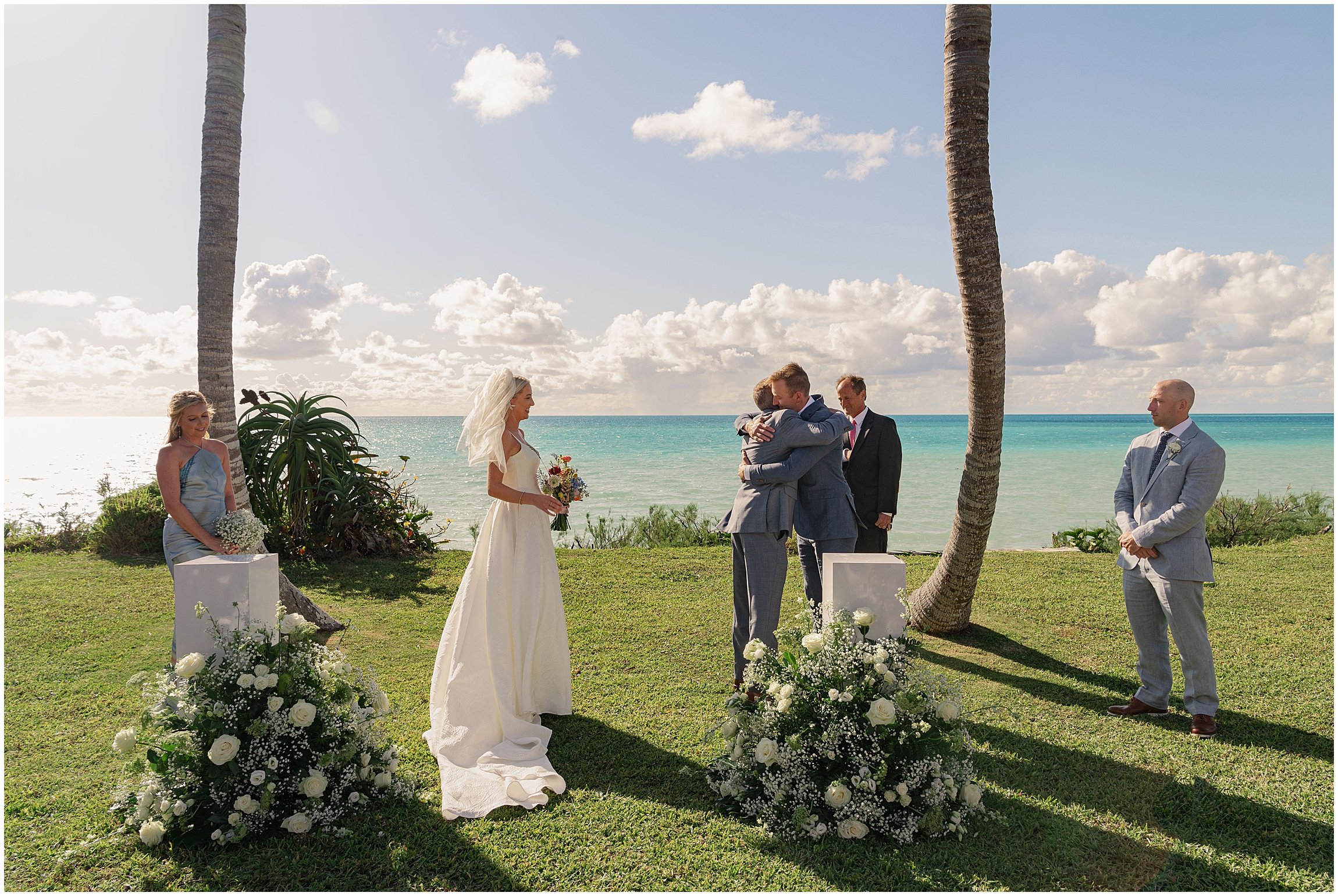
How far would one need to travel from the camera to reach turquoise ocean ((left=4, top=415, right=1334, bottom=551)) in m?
21.1

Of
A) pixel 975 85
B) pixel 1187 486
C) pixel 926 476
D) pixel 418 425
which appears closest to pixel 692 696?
pixel 1187 486

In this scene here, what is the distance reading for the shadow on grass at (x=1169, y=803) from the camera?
3.64m

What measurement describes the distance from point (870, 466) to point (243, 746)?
16.5ft

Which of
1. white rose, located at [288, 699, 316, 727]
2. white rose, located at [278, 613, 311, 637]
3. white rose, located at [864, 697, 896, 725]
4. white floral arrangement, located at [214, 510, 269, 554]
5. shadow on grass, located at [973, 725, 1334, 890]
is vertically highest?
white floral arrangement, located at [214, 510, 269, 554]

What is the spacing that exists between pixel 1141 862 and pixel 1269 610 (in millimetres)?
5977

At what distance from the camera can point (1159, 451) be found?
518cm

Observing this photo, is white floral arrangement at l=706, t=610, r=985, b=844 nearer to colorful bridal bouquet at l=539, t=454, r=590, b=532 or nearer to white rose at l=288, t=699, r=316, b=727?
white rose at l=288, t=699, r=316, b=727

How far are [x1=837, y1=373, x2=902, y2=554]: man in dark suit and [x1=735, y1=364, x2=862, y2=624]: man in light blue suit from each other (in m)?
1.02

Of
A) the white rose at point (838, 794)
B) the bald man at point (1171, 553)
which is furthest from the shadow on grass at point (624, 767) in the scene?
the bald man at point (1171, 553)

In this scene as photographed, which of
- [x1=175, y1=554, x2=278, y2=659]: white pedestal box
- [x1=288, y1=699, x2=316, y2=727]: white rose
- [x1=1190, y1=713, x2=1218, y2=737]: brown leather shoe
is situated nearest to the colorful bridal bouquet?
[x1=175, y1=554, x2=278, y2=659]: white pedestal box

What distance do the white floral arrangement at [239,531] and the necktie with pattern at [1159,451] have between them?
20.0ft

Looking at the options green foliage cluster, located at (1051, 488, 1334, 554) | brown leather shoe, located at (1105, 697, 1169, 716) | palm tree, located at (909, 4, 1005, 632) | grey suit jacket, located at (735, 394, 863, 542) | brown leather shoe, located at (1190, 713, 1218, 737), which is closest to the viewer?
brown leather shoe, located at (1190, 713, 1218, 737)

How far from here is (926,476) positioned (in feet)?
126

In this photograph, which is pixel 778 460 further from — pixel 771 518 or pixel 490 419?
pixel 490 419
